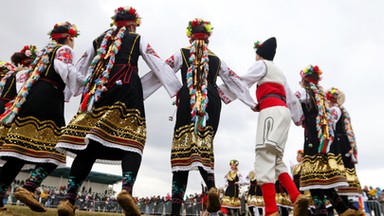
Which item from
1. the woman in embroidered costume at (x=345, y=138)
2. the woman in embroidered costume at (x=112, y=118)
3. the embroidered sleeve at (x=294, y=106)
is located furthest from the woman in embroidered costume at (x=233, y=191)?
the woman in embroidered costume at (x=112, y=118)

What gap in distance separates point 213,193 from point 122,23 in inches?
94.5

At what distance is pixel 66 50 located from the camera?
178 inches

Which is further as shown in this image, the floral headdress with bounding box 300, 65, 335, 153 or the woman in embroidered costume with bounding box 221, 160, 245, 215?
the woman in embroidered costume with bounding box 221, 160, 245, 215

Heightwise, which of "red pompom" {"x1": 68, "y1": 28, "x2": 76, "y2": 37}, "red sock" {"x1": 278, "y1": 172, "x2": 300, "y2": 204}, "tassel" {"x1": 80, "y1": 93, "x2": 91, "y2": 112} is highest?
"red pompom" {"x1": 68, "y1": 28, "x2": 76, "y2": 37}

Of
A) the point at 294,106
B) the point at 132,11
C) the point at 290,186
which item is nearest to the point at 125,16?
the point at 132,11

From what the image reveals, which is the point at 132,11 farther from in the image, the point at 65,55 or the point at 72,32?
the point at 72,32

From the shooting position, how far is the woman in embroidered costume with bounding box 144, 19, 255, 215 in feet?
13.4

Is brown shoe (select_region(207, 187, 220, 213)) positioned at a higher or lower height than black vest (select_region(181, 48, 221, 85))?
lower

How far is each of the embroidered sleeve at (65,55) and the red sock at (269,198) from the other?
287 centimetres

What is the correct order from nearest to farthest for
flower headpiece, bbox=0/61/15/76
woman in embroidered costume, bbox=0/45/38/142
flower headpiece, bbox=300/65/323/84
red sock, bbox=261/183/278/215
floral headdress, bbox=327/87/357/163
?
red sock, bbox=261/183/278/215 → woman in embroidered costume, bbox=0/45/38/142 → flower headpiece, bbox=300/65/323/84 → flower headpiece, bbox=0/61/15/76 → floral headdress, bbox=327/87/357/163

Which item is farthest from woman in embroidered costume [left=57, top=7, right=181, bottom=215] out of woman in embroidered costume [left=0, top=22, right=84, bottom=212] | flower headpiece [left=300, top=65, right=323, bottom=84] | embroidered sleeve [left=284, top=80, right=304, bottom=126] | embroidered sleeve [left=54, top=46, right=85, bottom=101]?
flower headpiece [left=300, top=65, right=323, bottom=84]

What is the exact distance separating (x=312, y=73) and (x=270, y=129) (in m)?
2.47

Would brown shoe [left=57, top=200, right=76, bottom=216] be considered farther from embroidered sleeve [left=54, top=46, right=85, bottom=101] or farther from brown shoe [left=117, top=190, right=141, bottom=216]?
embroidered sleeve [left=54, top=46, right=85, bottom=101]

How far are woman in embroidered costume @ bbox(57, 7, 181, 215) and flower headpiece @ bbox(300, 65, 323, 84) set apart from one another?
2.95 m
